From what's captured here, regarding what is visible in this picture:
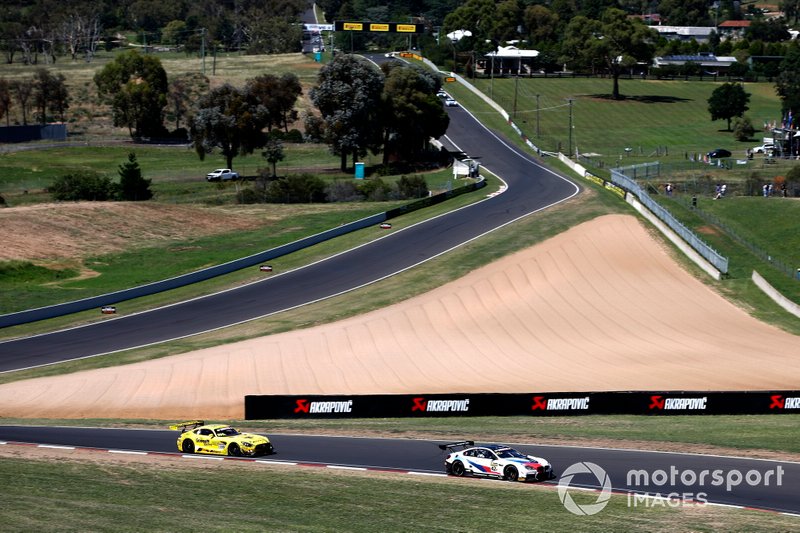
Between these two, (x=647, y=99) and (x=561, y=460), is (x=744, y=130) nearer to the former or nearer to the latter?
(x=647, y=99)

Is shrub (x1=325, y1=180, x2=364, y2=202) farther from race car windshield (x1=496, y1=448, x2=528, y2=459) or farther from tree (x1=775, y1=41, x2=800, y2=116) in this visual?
race car windshield (x1=496, y1=448, x2=528, y2=459)

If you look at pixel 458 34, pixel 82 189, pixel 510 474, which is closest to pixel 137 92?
pixel 82 189

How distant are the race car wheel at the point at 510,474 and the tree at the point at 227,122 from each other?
85107 millimetres

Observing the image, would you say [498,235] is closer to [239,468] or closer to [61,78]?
[239,468]

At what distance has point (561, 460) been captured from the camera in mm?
33562

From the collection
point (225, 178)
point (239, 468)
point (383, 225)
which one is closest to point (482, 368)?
point (239, 468)

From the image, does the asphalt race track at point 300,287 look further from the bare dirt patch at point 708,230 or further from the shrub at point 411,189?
the bare dirt patch at point 708,230

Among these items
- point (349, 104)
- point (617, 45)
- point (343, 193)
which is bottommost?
point (343, 193)

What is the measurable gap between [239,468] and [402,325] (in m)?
26.9

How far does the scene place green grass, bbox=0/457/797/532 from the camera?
2658cm

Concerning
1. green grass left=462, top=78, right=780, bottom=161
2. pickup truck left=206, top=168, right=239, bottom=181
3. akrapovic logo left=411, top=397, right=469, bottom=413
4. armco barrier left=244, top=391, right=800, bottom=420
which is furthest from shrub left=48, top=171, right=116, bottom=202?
akrapovic logo left=411, top=397, right=469, bottom=413

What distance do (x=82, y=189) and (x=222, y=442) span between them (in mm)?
65149

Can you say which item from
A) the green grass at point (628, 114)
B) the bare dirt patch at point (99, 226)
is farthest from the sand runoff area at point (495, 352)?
the green grass at point (628, 114)

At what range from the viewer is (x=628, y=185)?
316ft
